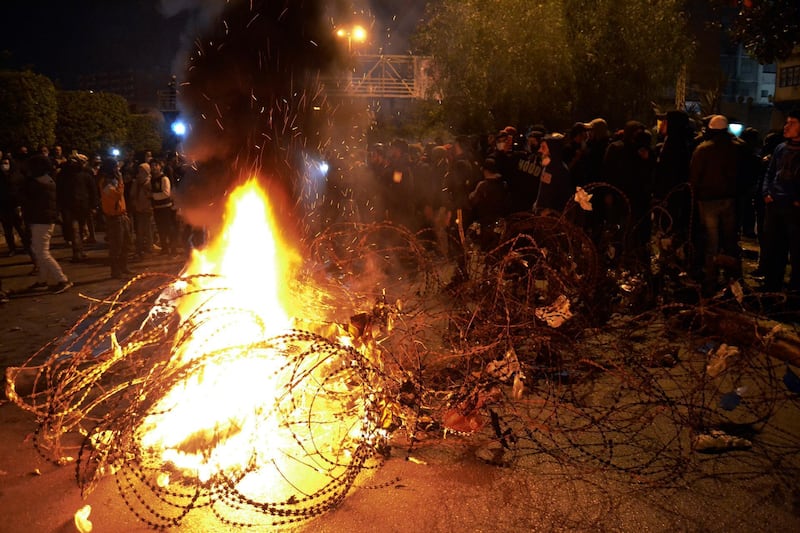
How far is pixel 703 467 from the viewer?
4344 millimetres

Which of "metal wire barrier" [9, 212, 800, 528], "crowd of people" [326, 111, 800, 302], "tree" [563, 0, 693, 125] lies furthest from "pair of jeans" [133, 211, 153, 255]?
"tree" [563, 0, 693, 125]

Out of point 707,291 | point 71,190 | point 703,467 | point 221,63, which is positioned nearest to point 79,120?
point 71,190

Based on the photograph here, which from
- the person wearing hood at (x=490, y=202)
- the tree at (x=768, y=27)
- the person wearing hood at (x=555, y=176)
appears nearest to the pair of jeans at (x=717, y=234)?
the person wearing hood at (x=555, y=176)

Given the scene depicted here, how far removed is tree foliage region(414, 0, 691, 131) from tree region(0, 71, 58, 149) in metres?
15.5

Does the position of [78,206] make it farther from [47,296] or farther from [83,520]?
[83,520]

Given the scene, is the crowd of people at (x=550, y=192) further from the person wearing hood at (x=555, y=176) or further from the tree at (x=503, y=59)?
the tree at (x=503, y=59)

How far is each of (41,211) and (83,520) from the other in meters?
8.00

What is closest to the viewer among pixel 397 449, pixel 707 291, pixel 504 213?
pixel 397 449

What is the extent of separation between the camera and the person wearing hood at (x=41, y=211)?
10422 mm

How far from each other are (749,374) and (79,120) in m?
32.3

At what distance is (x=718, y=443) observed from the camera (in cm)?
457

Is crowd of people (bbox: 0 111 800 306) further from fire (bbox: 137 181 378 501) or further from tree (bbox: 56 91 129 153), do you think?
tree (bbox: 56 91 129 153)

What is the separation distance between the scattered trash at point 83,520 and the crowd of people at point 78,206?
25.1ft

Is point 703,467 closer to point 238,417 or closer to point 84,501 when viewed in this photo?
point 238,417
